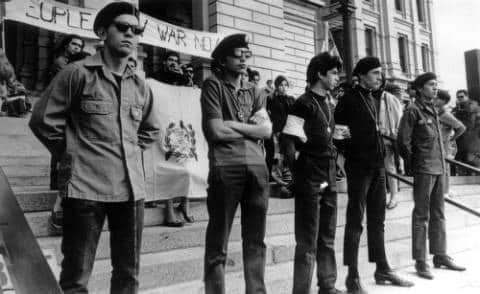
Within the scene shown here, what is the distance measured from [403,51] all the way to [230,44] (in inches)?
1272

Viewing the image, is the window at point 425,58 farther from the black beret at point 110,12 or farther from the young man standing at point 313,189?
the black beret at point 110,12

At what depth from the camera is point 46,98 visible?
2.36 m

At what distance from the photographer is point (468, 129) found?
1045 centimetres

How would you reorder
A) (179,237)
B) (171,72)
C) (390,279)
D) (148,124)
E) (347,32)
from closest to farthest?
(148,124)
(179,237)
(390,279)
(171,72)
(347,32)

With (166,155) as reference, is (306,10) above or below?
above

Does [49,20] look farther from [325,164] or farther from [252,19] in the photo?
[252,19]

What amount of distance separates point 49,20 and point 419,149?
5880mm

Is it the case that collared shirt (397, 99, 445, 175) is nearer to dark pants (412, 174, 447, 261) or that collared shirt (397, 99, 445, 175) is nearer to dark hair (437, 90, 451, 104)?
dark pants (412, 174, 447, 261)

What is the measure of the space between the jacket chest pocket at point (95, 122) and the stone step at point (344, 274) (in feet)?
4.48

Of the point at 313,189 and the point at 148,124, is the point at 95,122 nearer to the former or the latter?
the point at 148,124

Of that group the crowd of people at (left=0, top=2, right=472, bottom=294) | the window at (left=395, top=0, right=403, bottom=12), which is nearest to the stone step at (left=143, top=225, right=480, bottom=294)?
the crowd of people at (left=0, top=2, right=472, bottom=294)

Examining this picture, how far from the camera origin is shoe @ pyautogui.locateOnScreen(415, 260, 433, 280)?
462 cm

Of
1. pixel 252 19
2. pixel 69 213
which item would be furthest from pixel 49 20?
pixel 252 19

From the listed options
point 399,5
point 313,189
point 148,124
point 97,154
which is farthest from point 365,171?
point 399,5
